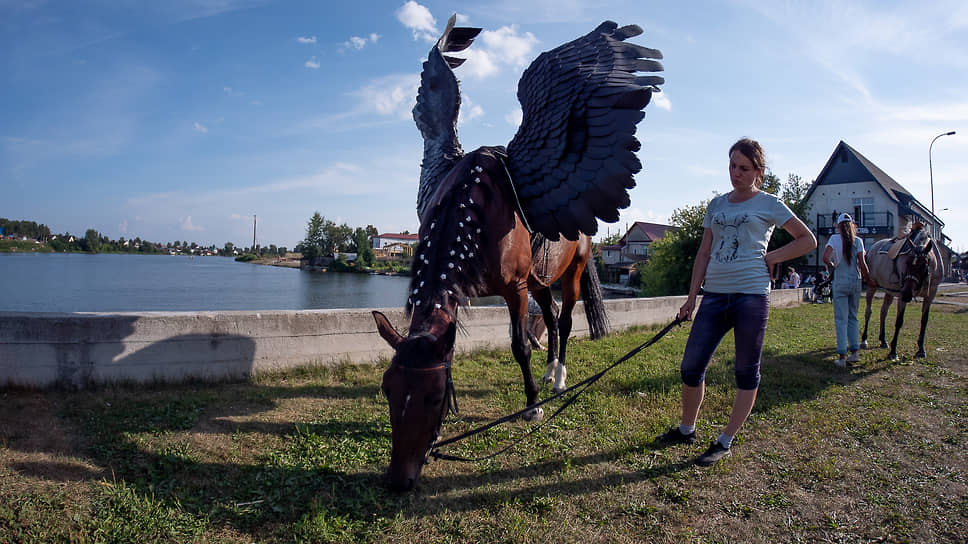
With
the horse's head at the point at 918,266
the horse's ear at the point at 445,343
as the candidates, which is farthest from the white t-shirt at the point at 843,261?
the horse's ear at the point at 445,343

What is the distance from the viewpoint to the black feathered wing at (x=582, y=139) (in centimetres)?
309

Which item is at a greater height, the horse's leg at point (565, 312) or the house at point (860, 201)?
the house at point (860, 201)

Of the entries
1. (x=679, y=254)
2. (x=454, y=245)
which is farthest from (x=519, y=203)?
(x=679, y=254)

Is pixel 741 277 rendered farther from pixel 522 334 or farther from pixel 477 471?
pixel 477 471

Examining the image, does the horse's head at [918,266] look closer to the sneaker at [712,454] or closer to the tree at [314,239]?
the sneaker at [712,454]

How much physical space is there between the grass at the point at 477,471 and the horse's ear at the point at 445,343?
0.78m

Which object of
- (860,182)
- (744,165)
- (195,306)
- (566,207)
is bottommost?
(195,306)

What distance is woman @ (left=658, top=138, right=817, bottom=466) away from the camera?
9.54 feet

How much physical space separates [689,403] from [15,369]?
5.37 m

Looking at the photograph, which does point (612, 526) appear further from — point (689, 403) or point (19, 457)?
point (19, 457)

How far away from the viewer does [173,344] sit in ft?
14.0

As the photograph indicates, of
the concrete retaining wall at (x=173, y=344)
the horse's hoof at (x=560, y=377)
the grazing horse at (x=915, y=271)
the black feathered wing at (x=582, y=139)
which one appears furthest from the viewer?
the grazing horse at (x=915, y=271)

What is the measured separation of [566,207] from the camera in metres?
3.18

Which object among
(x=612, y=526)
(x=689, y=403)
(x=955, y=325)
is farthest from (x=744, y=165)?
(x=955, y=325)
